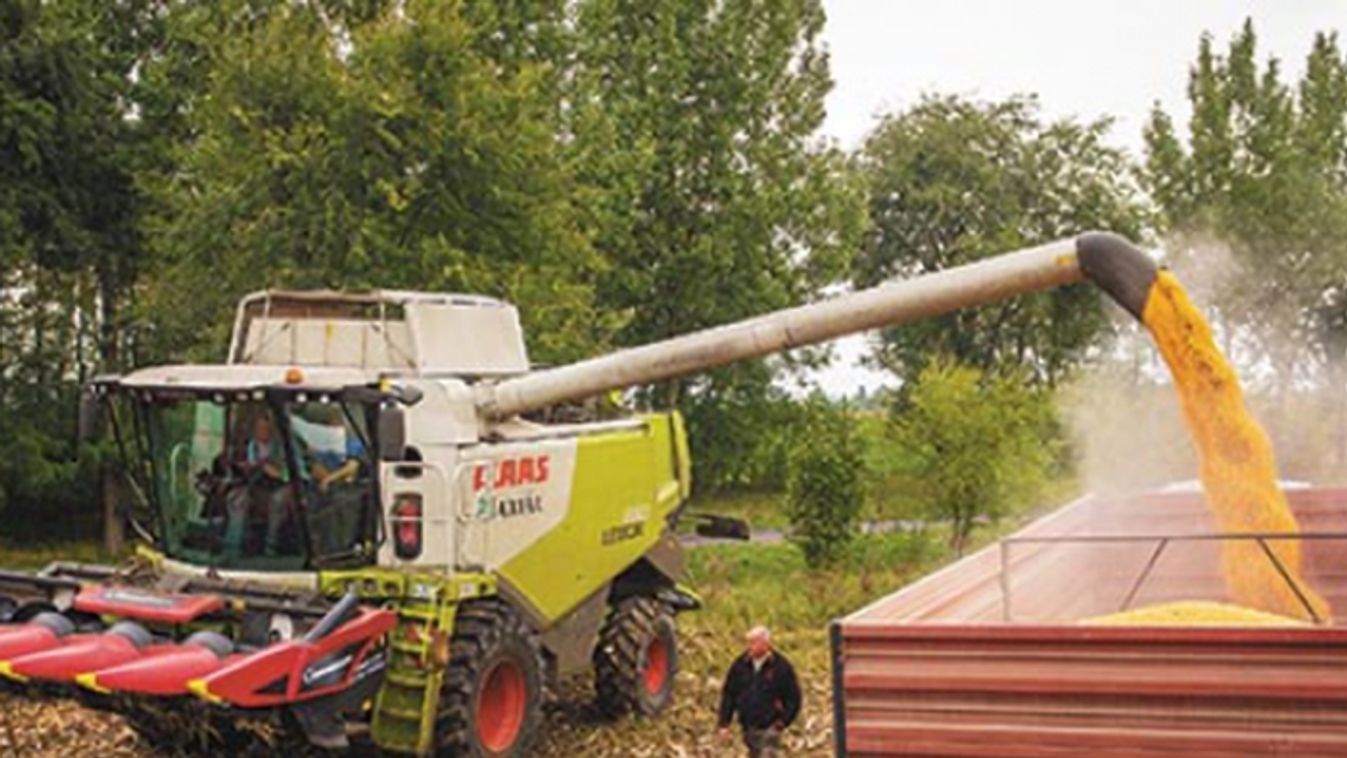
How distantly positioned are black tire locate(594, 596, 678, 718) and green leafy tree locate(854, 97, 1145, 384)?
28155mm

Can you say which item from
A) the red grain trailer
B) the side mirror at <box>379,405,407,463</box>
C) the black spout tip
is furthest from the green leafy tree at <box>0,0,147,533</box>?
the red grain trailer

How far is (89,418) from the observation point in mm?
9531

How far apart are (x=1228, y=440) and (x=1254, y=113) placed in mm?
27175

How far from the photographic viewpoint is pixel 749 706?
8.66 m

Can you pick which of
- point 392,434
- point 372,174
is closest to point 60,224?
point 372,174

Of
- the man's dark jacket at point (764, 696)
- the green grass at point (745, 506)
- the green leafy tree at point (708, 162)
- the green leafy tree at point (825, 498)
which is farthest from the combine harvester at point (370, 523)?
the green grass at point (745, 506)

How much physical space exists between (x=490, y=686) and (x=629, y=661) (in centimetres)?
195

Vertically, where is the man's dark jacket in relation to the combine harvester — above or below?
below

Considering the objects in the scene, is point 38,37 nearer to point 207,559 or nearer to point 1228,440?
point 207,559

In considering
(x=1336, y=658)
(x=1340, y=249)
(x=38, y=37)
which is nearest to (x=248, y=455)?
(x=1336, y=658)

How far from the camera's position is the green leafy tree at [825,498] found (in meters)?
21.6

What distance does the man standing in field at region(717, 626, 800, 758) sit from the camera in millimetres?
8633

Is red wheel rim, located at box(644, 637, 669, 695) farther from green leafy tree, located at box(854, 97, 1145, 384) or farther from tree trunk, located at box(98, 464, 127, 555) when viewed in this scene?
green leafy tree, located at box(854, 97, 1145, 384)

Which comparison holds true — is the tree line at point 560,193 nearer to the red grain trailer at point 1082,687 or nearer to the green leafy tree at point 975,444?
the green leafy tree at point 975,444
